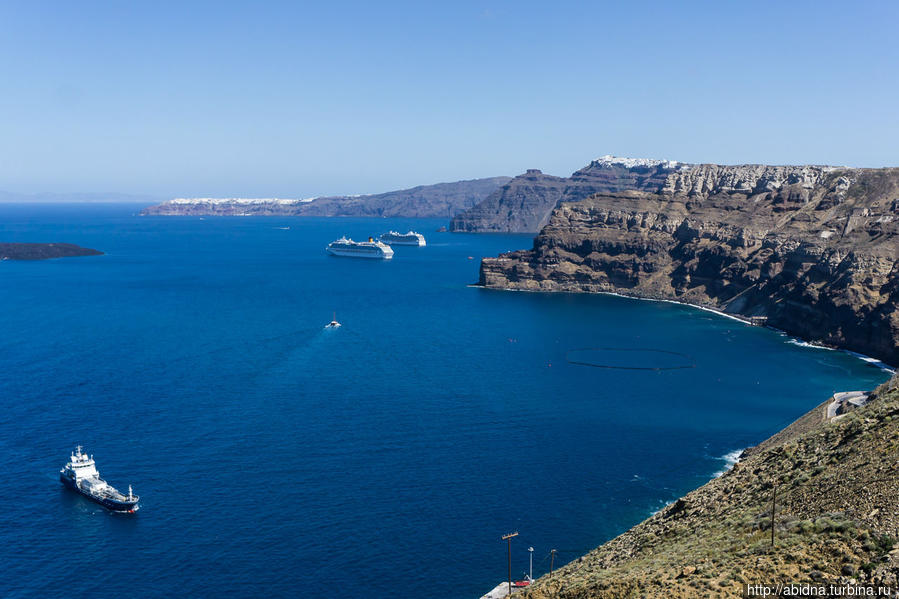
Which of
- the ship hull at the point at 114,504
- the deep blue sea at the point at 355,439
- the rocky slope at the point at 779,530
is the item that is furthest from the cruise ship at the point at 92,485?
the rocky slope at the point at 779,530

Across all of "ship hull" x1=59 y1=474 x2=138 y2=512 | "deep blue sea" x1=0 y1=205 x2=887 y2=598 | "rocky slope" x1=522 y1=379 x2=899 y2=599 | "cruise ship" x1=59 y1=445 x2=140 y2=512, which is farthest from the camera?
"cruise ship" x1=59 y1=445 x2=140 y2=512

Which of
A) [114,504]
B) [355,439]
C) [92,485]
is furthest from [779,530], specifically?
[92,485]

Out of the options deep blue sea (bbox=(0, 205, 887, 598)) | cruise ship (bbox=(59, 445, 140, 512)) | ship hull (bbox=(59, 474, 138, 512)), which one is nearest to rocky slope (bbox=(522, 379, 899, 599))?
deep blue sea (bbox=(0, 205, 887, 598))

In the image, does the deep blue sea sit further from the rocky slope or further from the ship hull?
the rocky slope

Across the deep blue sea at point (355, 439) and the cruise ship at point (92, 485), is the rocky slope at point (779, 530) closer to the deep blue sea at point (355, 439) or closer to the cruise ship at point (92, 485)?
the deep blue sea at point (355, 439)

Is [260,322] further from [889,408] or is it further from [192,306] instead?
[889,408]

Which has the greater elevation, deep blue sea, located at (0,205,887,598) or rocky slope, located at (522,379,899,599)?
rocky slope, located at (522,379,899,599)
